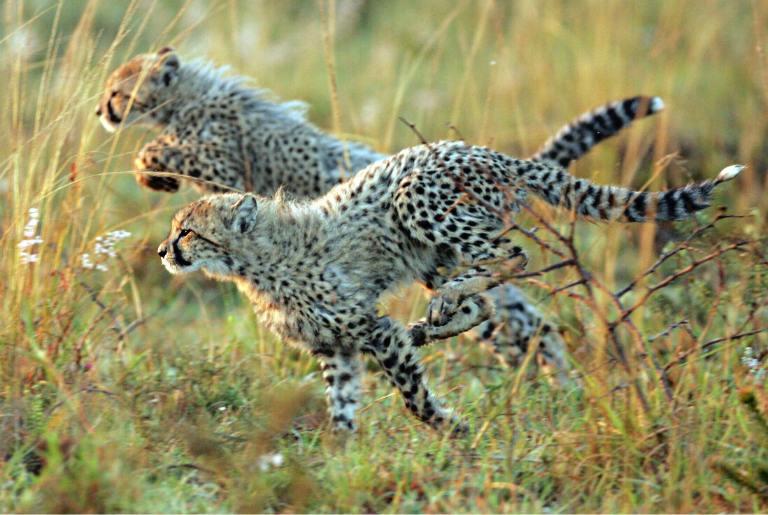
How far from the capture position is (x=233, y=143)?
546cm

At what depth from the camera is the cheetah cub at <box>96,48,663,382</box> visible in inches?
207

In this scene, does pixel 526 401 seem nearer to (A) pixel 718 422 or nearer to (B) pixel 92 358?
(A) pixel 718 422

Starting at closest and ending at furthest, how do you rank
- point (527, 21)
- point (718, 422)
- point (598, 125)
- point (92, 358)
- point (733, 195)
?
1. point (718, 422)
2. point (92, 358)
3. point (598, 125)
4. point (733, 195)
5. point (527, 21)

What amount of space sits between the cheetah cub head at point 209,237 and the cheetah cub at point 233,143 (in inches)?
36.3

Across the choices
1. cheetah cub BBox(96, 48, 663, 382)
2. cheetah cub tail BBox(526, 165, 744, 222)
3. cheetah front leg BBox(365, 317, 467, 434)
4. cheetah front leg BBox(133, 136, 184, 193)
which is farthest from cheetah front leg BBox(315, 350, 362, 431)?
cheetah front leg BBox(133, 136, 184, 193)

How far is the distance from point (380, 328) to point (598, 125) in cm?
132

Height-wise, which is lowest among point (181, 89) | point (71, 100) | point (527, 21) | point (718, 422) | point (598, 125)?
point (718, 422)

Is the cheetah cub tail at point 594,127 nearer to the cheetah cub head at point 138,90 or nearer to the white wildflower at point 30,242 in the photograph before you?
the cheetah cub head at point 138,90

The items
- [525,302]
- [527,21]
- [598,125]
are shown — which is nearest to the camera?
[598,125]

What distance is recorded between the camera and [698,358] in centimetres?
380

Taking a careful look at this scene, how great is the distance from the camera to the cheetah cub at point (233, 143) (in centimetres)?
526

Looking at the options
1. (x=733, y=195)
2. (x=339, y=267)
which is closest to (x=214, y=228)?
(x=339, y=267)

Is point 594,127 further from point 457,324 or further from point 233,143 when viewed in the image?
point 233,143

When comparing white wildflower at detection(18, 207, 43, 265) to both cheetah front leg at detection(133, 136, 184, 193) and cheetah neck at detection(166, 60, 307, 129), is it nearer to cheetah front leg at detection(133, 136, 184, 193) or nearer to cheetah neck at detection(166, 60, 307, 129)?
cheetah front leg at detection(133, 136, 184, 193)
